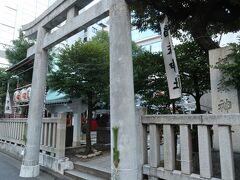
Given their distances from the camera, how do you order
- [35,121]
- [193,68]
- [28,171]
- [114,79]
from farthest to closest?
[35,121] → [28,171] → [193,68] → [114,79]

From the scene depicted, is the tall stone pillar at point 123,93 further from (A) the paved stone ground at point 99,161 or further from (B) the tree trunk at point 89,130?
(B) the tree trunk at point 89,130

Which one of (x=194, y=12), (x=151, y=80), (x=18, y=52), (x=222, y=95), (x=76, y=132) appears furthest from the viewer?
(x=18, y=52)

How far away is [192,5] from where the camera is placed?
642 centimetres

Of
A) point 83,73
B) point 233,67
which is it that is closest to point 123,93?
point 233,67

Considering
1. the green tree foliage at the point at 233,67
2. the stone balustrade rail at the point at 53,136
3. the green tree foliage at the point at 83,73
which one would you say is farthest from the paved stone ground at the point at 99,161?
the green tree foliage at the point at 233,67

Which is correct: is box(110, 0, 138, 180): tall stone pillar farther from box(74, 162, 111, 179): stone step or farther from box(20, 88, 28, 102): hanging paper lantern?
box(20, 88, 28, 102): hanging paper lantern

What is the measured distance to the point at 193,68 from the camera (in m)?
7.88

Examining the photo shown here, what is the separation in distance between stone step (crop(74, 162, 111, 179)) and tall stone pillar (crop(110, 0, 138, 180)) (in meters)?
2.34

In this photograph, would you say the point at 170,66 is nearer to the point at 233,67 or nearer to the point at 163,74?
the point at 233,67

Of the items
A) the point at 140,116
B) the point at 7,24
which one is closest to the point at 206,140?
the point at 140,116

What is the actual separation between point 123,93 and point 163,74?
330 centimetres

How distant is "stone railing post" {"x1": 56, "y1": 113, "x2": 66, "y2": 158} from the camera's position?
934 cm

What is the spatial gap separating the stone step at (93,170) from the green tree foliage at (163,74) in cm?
239

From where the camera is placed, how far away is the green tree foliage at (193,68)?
26.2 feet
